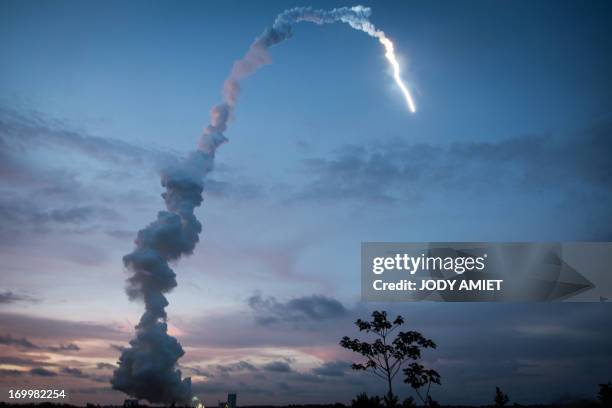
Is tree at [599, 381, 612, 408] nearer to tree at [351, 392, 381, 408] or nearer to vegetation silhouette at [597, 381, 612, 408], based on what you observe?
vegetation silhouette at [597, 381, 612, 408]

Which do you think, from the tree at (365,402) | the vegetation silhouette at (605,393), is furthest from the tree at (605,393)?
the tree at (365,402)

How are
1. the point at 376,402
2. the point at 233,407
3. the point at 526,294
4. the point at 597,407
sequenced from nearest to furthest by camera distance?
the point at 376,402, the point at 597,407, the point at 526,294, the point at 233,407

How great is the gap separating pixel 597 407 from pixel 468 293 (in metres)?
11.9

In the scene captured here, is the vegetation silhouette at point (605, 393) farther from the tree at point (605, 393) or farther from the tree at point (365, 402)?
the tree at point (365, 402)

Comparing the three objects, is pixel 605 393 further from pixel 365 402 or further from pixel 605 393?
pixel 365 402

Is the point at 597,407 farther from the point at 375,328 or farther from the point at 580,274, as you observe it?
the point at 375,328

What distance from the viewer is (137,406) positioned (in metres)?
64.9

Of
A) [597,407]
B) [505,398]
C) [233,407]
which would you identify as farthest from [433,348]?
[233,407]

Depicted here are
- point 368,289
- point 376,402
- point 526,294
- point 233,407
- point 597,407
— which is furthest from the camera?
point 233,407

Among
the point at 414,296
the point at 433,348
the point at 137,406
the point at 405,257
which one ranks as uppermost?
the point at 405,257

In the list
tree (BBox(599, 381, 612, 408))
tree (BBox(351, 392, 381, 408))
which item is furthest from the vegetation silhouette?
tree (BBox(351, 392, 381, 408))

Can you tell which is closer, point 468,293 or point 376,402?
point 376,402

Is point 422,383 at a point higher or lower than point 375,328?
lower

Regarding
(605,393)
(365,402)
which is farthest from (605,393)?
(365,402)
